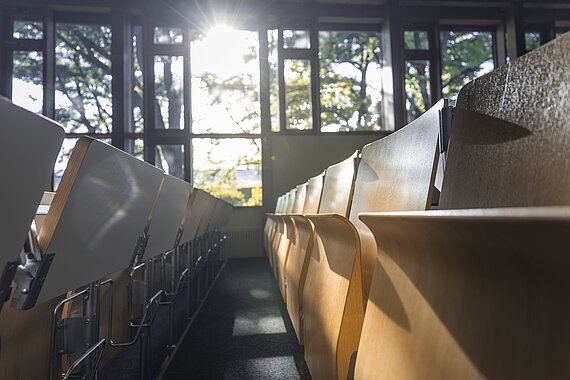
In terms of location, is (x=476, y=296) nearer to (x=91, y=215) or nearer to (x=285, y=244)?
(x=91, y=215)

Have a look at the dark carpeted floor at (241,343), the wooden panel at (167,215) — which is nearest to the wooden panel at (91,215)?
the wooden panel at (167,215)

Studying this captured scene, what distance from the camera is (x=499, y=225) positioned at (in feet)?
1.08

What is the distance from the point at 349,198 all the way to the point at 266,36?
5656 millimetres

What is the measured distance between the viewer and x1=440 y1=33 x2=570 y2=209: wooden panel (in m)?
0.49

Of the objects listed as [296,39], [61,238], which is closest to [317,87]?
[296,39]

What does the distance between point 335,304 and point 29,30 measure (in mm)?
7060

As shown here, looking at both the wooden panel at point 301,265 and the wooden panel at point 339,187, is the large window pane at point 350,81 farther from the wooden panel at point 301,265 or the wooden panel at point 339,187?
the wooden panel at point 301,265

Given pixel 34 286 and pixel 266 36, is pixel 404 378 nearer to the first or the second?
pixel 34 286

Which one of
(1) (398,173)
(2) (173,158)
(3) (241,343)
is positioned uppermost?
(2) (173,158)

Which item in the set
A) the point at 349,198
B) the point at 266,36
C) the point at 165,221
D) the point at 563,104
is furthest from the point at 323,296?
the point at 266,36

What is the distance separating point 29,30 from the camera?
604 centimetres

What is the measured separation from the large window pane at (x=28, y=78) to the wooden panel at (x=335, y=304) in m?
6.23

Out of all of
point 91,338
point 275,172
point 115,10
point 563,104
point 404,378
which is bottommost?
point 91,338

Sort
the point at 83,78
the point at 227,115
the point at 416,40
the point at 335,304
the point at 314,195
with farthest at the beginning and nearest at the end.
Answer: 1. the point at 416,40
2. the point at 227,115
3. the point at 83,78
4. the point at 314,195
5. the point at 335,304
